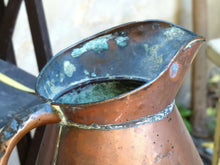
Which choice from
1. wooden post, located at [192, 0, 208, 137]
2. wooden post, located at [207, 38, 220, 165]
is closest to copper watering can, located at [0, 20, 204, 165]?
wooden post, located at [207, 38, 220, 165]

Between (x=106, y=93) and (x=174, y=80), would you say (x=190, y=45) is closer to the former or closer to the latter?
(x=174, y=80)

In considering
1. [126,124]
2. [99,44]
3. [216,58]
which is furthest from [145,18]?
[126,124]

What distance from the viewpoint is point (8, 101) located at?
2.56ft

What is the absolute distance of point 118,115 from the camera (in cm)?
53

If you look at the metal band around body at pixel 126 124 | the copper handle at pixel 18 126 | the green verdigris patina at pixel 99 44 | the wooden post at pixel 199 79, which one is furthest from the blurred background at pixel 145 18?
the copper handle at pixel 18 126

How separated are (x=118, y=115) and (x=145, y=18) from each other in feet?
5.36

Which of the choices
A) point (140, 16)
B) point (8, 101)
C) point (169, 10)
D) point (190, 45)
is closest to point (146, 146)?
point (190, 45)

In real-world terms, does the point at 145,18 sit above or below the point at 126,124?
below

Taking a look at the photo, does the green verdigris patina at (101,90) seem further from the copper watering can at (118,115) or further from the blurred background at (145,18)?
the blurred background at (145,18)

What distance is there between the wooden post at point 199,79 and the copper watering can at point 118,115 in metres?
1.40

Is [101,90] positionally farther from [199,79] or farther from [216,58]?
[199,79]

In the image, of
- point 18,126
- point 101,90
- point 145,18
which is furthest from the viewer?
point 145,18

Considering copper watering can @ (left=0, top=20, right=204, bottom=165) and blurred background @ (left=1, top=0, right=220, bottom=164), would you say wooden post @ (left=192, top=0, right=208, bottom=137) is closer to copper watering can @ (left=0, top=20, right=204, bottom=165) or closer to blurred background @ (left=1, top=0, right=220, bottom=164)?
blurred background @ (left=1, top=0, right=220, bottom=164)

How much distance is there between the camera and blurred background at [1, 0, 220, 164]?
5.00 feet
